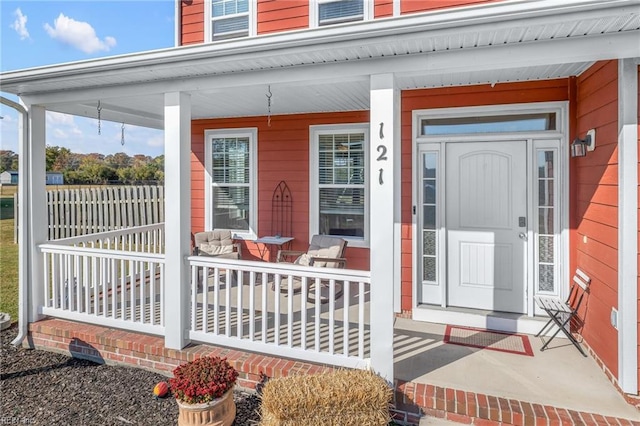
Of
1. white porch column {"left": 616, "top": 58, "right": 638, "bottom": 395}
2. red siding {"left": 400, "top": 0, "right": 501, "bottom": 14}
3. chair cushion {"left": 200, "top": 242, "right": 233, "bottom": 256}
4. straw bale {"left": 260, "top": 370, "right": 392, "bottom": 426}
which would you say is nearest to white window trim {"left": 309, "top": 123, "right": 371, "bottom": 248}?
chair cushion {"left": 200, "top": 242, "right": 233, "bottom": 256}

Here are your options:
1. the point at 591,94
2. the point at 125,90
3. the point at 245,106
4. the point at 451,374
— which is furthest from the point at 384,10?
the point at 451,374

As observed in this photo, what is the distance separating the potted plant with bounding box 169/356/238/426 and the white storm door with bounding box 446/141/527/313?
9.05ft

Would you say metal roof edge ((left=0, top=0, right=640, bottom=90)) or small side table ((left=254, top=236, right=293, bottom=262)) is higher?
metal roof edge ((left=0, top=0, right=640, bottom=90))

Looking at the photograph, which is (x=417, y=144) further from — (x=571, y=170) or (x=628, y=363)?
(x=628, y=363)

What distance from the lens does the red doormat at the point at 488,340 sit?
12.0ft

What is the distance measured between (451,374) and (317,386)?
3.97ft

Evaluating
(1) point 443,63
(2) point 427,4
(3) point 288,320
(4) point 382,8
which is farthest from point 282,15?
(3) point 288,320

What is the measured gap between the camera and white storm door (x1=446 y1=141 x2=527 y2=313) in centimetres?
418

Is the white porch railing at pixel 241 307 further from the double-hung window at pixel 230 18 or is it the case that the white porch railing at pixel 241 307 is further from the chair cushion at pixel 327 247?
the double-hung window at pixel 230 18

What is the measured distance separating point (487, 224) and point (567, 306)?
1.10 meters

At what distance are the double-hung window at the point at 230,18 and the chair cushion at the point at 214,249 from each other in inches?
126

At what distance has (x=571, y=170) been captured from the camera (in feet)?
12.9

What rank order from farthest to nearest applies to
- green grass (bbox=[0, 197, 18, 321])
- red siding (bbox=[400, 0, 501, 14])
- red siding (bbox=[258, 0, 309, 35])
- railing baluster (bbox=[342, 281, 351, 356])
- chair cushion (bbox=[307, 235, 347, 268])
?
green grass (bbox=[0, 197, 18, 321]), red siding (bbox=[258, 0, 309, 35]), chair cushion (bbox=[307, 235, 347, 268]), red siding (bbox=[400, 0, 501, 14]), railing baluster (bbox=[342, 281, 351, 356])

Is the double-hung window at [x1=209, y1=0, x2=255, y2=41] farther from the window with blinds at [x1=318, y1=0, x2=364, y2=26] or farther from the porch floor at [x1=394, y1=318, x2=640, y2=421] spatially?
the porch floor at [x1=394, y1=318, x2=640, y2=421]
